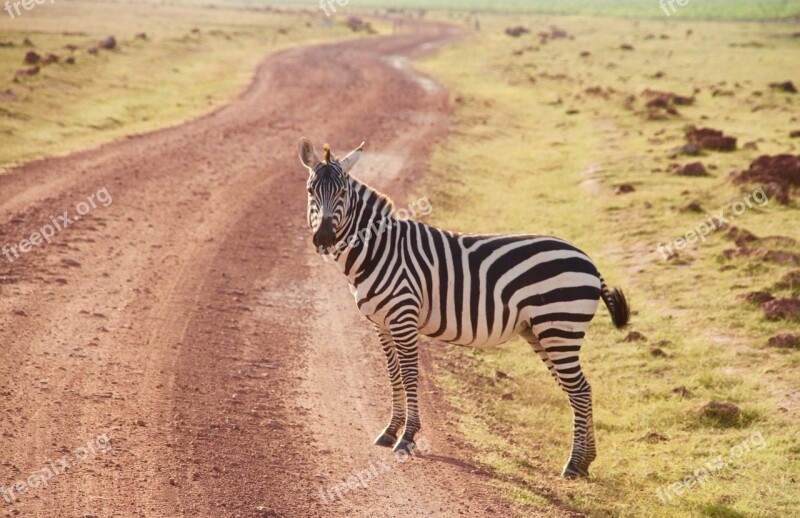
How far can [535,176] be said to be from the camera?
2373 cm

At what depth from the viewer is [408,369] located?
29.5 ft

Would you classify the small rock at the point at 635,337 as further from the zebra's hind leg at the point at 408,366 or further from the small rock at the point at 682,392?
the zebra's hind leg at the point at 408,366

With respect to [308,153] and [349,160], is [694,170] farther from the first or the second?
[308,153]

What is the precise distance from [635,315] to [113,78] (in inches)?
1013

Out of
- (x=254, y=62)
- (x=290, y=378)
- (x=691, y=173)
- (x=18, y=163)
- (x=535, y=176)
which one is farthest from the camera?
(x=254, y=62)

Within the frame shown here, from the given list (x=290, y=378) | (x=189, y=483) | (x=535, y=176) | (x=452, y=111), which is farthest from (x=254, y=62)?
(x=189, y=483)

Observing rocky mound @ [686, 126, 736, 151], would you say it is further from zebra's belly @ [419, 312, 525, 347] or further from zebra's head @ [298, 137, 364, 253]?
zebra's head @ [298, 137, 364, 253]

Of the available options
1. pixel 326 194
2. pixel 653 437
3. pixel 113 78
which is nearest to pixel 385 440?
pixel 326 194

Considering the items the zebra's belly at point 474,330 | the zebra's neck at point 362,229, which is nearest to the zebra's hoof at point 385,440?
the zebra's belly at point 474,330

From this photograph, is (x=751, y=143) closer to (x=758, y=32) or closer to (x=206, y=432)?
(x=206, y=432)

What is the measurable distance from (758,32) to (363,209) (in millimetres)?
78944

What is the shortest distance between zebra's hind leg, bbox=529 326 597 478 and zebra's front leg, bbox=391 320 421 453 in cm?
135

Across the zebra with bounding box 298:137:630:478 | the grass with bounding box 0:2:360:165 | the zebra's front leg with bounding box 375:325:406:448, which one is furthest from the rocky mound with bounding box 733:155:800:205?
the grass with bounding box 0:2:360:165

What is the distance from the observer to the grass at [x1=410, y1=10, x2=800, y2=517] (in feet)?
30.4
